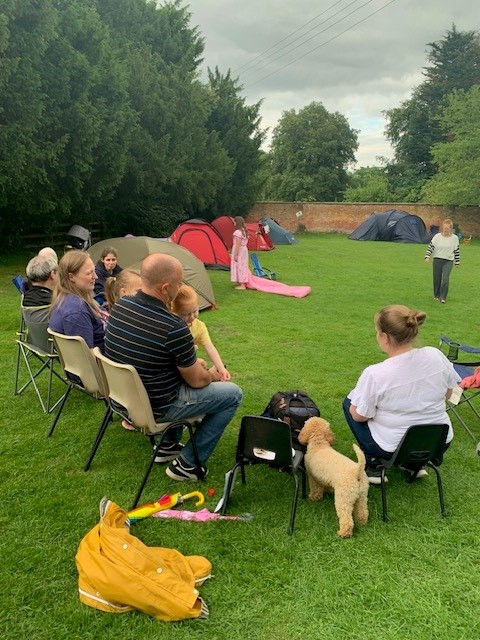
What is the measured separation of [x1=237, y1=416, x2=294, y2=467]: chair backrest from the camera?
8.61 ft

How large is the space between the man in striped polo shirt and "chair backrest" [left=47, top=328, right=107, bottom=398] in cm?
42

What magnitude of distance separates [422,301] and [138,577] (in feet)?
28.3

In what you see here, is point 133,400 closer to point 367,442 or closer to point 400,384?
point 367,442

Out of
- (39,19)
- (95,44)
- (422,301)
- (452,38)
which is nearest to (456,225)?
(422,301)

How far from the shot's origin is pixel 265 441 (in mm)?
2711

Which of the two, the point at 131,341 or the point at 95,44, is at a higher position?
the point at 95,44

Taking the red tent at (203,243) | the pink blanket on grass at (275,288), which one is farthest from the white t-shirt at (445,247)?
the red tent at (203,243)

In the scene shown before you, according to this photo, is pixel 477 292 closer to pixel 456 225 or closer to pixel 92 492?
pixel 92 492

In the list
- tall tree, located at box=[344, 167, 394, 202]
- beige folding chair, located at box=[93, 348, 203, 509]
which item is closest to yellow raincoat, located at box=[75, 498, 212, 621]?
beige folding chair, located at box=[93, 348, 203, 509]

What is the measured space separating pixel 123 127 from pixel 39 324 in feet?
31.7

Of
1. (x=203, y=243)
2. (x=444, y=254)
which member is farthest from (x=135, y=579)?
(x=203, y=243)

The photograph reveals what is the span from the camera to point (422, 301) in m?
9.55

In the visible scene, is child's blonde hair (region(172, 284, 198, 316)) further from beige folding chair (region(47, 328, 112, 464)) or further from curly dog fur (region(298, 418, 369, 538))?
curly dog fur (region(298, 418, 369, 538))

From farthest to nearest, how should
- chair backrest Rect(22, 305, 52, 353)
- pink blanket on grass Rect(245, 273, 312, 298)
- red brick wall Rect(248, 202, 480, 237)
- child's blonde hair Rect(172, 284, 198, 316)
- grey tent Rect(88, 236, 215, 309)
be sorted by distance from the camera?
1. red brick wall Rect(248, 202, 480, 237)
2. pink blanket on grass Rect(245, 273, 312, 298)
3. grey tent Rect(88, 236, 215, 309)
4. chair backrest Rect(22, 305, 52, 353)
5. child's blonde hair Rect(172, 284, 198, 316)
